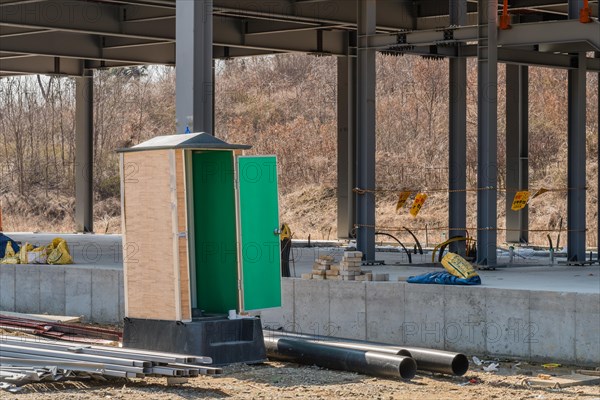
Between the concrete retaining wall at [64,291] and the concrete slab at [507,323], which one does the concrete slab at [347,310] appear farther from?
the concrete retaining wall at [64,291]

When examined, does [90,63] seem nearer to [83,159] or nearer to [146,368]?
[83,159]

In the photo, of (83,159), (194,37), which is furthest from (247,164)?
(83,159)

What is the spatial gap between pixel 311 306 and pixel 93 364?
4.97 meters

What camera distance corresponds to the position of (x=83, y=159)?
119 feet

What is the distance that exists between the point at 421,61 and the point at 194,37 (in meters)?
38.0

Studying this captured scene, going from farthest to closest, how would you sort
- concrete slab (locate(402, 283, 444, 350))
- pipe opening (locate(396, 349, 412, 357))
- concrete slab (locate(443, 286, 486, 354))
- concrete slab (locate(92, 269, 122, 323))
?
concrete slab (locate(92, 269, 122, 323)) → concrete slab (locate(402, 283, 444, 350)) → concrete slab (locate(443, 286, 486, 354)) → pipe opening (locate(396, 349, 412, 357))

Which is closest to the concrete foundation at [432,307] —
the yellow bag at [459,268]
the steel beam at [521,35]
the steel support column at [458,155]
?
the yellow bag at [459,268]

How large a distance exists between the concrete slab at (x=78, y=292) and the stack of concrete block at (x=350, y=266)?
16.7 feet

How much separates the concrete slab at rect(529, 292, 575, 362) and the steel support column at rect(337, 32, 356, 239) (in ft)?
52.7

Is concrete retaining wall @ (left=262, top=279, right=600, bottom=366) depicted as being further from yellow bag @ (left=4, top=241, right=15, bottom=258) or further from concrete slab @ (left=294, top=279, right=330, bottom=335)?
yellow bag @ (left=4, top=241, right=15, bottom=258)

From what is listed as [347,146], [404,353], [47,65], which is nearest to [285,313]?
[404,353]

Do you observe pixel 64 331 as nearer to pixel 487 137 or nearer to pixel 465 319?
pixel 465 319

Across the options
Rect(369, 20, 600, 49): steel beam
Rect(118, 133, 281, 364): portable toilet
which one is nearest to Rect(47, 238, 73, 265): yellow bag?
Rect(118, 133, 281, 364): portable toilet

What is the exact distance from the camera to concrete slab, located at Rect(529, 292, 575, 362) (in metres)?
14.3
